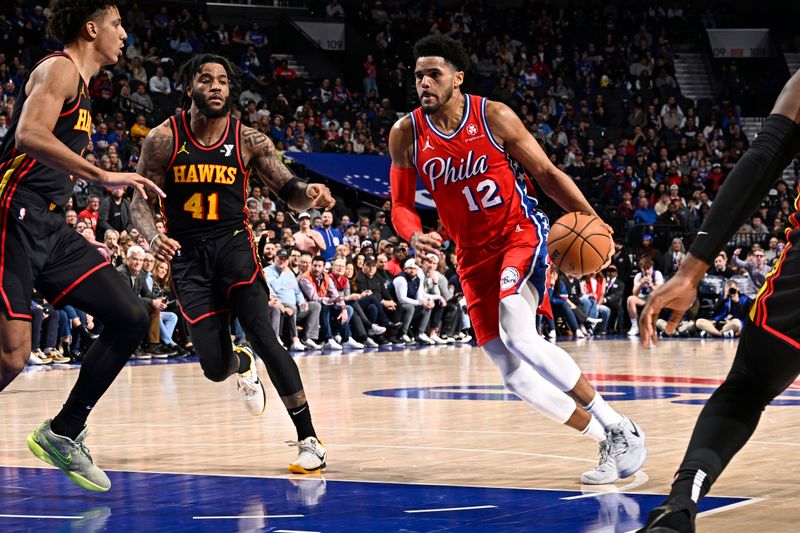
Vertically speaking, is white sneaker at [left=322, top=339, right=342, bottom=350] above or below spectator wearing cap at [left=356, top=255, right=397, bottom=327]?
below

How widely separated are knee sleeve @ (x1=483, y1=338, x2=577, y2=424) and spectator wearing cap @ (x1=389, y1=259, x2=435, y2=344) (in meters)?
11.0

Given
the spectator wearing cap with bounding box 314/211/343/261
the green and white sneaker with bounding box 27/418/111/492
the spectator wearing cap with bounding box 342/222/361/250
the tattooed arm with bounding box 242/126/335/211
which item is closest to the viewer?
the green and white sneaker with bounding box 27/418/111/492

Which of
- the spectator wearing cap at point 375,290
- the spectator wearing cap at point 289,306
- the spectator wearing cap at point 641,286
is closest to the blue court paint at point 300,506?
the spectator wearing cap at point 289,306

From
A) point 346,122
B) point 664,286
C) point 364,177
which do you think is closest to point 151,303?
point 364,177

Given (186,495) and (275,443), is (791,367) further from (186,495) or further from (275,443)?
(275,443)

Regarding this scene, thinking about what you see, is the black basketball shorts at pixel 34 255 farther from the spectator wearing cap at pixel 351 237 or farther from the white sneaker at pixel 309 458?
the spectator wearing cap at pixel 351 237

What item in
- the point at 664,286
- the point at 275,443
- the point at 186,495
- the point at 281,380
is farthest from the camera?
the point at 275,443

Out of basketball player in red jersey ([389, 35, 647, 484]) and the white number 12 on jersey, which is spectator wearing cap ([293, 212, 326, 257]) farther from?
the white number 12 on jersey

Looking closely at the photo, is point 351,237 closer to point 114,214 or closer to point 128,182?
point 114,214

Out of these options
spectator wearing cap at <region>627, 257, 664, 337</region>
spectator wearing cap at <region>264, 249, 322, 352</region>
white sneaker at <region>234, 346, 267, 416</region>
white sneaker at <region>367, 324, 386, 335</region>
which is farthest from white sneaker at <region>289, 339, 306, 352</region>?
white sneaker at <region>234, 346, 267, 416</region>

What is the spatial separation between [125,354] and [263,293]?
3.13ft

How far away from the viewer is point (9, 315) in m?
4.72

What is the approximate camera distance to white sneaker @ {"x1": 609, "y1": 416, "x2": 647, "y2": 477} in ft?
16.6

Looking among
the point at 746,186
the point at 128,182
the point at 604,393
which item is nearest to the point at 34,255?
the point at 128,182
